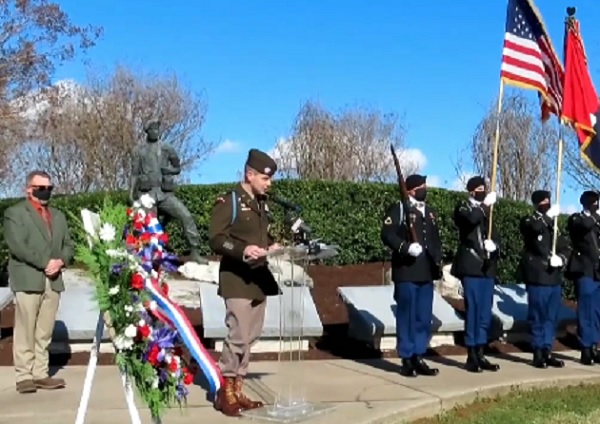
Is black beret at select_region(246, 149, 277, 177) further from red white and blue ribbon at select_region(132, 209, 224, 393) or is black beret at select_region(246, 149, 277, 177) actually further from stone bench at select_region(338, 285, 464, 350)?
stone bench at select_region(338, 285, 464, 350)

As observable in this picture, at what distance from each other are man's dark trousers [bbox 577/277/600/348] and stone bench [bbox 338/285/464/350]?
1.38 meters

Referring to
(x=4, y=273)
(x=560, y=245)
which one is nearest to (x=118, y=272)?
(x=560, y=245)

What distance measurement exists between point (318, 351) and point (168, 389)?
486 cm

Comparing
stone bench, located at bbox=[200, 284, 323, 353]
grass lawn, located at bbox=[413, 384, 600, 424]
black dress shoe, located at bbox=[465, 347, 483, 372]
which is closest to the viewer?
grass lawn, located at bbox=[413, 384, 600, 424]

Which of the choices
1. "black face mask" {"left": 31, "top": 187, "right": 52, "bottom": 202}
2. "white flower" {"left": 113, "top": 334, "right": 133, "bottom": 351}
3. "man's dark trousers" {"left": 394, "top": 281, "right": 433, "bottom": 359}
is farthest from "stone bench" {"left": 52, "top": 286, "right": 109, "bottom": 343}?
"white flower" {"left": 113, "top": 334, "right": 133, "bottom": 351}

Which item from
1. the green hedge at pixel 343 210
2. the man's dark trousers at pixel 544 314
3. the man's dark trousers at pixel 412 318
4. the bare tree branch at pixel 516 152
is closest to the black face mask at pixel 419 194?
the man's dark trousers at pixel 412 318

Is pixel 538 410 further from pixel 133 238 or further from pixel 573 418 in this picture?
pixel 133 238

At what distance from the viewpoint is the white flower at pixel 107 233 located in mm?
4902

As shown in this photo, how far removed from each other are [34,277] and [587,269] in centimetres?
589

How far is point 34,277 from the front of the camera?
24.4ft

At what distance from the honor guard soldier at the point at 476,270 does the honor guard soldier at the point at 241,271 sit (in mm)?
2876

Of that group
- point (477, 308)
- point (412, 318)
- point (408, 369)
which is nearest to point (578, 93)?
point (477, 308)

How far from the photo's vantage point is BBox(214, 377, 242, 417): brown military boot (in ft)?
21.4

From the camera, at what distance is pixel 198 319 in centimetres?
1094
